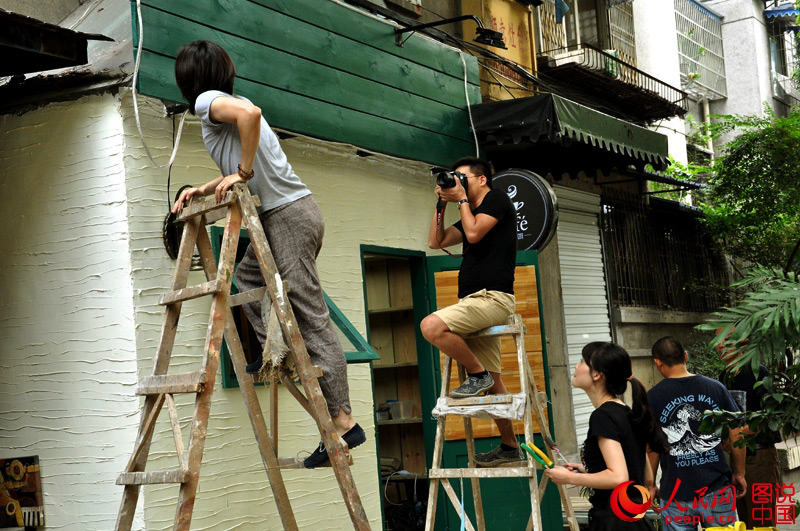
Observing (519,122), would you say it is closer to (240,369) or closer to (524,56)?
(524,56)

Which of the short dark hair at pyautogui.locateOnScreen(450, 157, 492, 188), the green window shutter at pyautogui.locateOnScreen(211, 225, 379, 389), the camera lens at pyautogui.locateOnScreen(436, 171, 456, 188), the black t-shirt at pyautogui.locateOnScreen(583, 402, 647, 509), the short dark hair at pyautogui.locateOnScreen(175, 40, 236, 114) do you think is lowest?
the black t-shirt at pyautogui.locateOnScreen(583, 402, 647, 509)

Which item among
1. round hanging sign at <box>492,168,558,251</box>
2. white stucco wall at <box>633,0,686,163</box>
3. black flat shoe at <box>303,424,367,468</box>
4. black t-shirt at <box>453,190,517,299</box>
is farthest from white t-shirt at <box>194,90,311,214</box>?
white stucco wall at <box>633,0,686,163</box>

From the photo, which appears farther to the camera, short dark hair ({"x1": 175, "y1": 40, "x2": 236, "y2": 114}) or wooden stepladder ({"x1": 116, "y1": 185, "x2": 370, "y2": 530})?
short dark hair ({"x1": 175, "y1": 40, "x2": 236, "y2": 114})

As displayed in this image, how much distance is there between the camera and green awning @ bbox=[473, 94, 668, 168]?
9266 mm

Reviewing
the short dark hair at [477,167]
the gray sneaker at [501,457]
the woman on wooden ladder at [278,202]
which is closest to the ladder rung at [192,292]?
the woman on wooden ladder at [278,202]

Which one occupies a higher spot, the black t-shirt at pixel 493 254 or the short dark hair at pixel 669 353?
the black t-shirt at pixel 493 254

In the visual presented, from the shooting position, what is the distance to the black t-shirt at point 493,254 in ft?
19.8

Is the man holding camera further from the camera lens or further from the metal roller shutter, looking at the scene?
the metal roller shutter

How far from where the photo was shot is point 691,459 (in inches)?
242

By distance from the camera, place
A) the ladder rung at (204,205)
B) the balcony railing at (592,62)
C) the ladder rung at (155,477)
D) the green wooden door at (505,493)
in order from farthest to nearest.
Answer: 1. the balcony railing at (592,62)
2. the green wooden door at (505,493)
3. the ladder rung at (204,205)
4. the ladder rung at (155,477)

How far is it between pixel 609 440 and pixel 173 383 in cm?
214

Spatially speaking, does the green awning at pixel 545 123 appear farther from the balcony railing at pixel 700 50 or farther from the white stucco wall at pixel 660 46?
the balcony railing at pixel 700 50

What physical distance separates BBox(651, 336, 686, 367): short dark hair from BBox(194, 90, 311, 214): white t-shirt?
2944 millimetres

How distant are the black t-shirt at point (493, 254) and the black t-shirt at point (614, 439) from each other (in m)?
1.35
